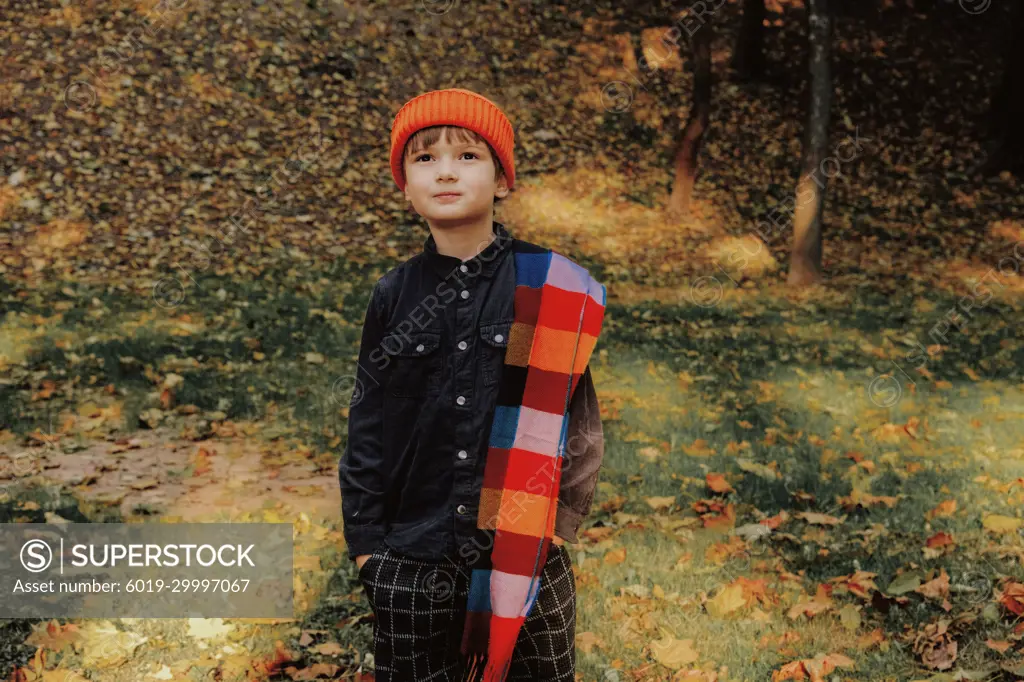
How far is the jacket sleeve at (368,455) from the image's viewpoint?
8.04ft

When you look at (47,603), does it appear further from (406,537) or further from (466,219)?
(466,219)

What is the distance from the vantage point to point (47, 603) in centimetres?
A: 396

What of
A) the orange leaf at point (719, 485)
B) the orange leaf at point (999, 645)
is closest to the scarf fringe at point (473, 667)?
the orange leaf at point (999, 645)

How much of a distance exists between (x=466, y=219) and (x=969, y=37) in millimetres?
20610

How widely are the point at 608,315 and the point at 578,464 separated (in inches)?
289

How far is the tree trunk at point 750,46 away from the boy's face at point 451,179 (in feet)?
52.6

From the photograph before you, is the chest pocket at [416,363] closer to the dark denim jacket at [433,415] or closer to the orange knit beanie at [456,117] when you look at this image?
the dark denim jacket at [433,415]

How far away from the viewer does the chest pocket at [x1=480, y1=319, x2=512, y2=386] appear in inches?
95.0

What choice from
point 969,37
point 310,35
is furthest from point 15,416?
point 969,37

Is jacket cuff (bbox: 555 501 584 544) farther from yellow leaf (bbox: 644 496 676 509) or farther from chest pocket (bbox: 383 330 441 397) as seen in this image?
yellow leaf (bbox: 644 496 676 509)

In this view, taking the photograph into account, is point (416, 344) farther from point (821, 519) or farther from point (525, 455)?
point (821, 519)

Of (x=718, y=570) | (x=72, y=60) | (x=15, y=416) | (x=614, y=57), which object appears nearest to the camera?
(x=718, y=570)

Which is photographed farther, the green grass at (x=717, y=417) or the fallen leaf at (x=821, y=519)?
the fallen leaf at (x=821, y=519)

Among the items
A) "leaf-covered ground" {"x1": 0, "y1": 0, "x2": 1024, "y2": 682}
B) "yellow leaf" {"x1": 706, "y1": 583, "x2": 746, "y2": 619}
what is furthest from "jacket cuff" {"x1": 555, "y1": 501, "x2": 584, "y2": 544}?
"yellow leaf" {"x1": 706, "y1": 583, "x2": 746, "y2": 619}
